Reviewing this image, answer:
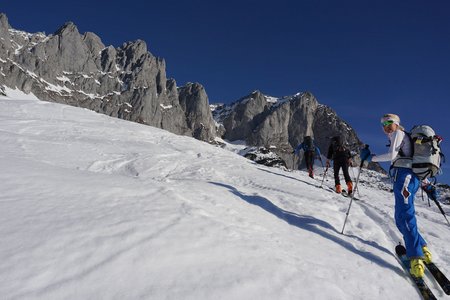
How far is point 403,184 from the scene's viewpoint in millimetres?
Answer: 7160

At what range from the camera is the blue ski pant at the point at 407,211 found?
21.2 ft

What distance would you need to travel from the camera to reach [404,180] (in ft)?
23.6

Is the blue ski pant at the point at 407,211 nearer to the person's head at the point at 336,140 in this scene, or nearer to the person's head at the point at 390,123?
the person's head at the point at 390,123

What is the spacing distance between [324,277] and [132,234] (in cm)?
282

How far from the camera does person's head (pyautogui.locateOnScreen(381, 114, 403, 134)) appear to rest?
7.49m

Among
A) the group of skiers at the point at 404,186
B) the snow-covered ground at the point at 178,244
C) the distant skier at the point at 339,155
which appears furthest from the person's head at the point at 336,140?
the group of skiers at the point at 404,186

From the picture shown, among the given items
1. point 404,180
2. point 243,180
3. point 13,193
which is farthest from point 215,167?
point 13,193

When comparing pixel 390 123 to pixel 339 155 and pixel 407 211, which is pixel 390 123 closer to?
pixel 407 211

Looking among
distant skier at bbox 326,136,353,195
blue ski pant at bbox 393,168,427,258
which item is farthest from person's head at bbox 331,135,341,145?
blue ski pant at bbox 393,168,427,258

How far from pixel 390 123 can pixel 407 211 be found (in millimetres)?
1958

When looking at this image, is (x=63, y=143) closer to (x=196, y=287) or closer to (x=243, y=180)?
(x=243, y=180)

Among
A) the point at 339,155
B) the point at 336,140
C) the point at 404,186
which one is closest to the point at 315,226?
the point at 404,186

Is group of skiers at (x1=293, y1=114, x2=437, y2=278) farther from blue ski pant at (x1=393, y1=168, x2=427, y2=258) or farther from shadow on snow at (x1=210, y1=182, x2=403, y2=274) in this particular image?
shadow on snow at (x1=210, y1=182, x2=403, y2=274)

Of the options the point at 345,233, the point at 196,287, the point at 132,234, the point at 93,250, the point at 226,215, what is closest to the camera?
the point at 196,287
